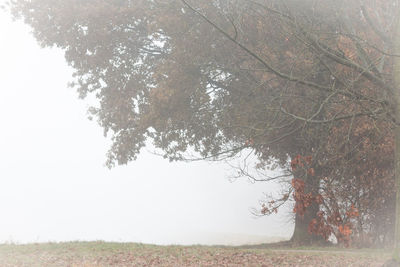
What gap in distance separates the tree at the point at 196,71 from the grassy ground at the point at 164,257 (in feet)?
7.32

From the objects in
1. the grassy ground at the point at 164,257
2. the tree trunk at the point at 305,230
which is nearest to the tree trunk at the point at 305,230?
the tree trunk at the point at 305,230

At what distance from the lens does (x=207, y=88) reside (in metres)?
17.8

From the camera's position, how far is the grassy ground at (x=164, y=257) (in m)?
12.1

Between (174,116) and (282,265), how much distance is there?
292 inches

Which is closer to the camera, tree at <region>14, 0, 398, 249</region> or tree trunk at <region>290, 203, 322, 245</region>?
tree at <region>14, 0, 398, 249</region>

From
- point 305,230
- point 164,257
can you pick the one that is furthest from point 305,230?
point 164,257

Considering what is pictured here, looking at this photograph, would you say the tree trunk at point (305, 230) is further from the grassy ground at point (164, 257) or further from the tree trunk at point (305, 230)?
the grassy ground at point (164, 257)

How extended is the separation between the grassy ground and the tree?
223 centimetres

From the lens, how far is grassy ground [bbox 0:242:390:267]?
12078mm

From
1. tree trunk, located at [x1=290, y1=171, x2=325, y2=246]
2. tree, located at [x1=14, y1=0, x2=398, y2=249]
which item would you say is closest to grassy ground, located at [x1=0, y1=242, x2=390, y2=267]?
tree, located at [x1=14, y1=0, x2=398, y2=249]

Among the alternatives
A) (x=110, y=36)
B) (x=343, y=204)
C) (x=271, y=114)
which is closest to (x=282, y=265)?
(x=271, y=114)

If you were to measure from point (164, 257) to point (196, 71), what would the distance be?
7.12 metres

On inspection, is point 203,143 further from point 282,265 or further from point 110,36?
point 282,265

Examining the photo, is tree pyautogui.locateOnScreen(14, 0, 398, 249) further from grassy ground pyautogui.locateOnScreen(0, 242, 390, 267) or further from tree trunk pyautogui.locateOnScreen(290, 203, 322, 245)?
grassy ground pyautogui.locateOnScreen(0, 242, 390, 267)
